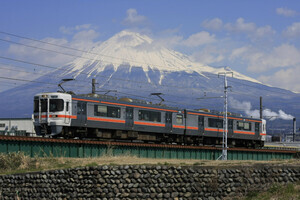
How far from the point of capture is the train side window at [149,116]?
180 ft

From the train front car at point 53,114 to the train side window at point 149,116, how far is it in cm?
982

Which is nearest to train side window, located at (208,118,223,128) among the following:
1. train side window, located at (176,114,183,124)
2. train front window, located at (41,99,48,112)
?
train side window, located at (176,114,183,124)

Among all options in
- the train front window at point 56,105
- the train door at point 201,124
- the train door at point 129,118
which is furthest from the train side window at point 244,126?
the train front window at point 56,105

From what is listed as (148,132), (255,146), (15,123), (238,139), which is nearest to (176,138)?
(148,132)

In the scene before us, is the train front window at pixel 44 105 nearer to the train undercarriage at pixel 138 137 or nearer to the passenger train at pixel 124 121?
the passenger train at pixel 124 121

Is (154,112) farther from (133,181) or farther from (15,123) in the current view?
(15,123)

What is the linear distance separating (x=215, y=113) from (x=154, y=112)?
45.1 feet

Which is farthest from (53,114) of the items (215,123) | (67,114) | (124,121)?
(215,123)

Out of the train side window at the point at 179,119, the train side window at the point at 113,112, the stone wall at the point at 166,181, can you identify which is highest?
the train side window at the point at 113,112

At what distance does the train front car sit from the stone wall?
15.3 metres

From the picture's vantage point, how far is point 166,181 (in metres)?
28.8

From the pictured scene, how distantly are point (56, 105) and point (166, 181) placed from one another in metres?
20.5

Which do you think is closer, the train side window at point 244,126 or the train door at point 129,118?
the train door at point 129,118

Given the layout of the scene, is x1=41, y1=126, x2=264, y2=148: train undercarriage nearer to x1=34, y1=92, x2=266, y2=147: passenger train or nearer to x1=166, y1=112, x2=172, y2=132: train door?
x1=34, y1=92, x2=266, y2=147: passenger train
